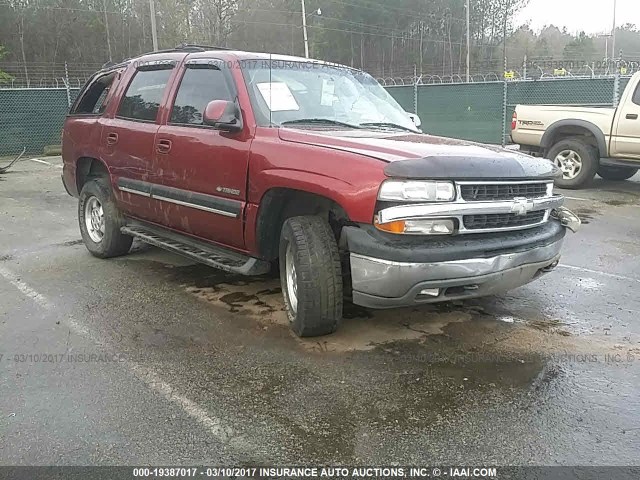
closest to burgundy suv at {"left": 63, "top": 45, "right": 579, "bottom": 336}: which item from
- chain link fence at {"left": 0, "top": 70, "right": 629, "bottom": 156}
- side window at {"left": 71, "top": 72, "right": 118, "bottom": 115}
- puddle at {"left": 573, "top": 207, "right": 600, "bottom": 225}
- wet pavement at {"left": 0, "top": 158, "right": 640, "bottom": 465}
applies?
side window at {"left": 71, "top": 72, "right": 118, "bottom": 115}

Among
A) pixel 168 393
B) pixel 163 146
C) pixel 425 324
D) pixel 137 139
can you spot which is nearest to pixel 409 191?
pixel 425 324

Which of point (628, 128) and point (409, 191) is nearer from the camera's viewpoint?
point (409, 191)

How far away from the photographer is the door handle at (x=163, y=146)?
4.86 m

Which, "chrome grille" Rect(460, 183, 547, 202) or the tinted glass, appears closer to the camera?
"chrome grille" Rect(460, 183, 547, 202)

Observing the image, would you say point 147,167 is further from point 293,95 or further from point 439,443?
point 439,443

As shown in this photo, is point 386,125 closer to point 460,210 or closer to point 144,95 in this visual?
point 460,210

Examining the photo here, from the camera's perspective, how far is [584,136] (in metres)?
10.1

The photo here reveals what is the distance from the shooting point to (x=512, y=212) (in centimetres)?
363

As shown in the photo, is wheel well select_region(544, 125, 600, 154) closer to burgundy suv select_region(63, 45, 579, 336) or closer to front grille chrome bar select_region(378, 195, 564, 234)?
burgundy suv select_region(63, 45, 579, 336)

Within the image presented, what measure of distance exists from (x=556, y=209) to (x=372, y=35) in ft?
186

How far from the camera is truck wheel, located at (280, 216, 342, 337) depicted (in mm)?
3637

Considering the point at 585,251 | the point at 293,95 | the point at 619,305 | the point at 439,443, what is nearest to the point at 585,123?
A: the point at 585,251

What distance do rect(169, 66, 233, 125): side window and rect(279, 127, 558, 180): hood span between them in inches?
32.0

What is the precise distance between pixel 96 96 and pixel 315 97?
115 inches
